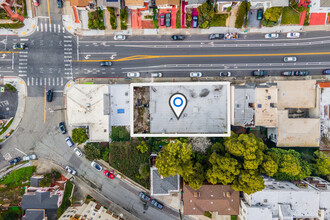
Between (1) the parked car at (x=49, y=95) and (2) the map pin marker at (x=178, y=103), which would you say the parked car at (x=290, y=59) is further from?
(1) the parked car at (x=49, y=95)

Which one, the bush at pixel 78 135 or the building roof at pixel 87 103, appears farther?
the bush at pixel 78 135

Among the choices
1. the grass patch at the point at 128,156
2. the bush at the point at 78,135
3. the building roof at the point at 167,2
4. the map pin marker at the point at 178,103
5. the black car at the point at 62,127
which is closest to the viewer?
the map pin marker at the point at 178,103

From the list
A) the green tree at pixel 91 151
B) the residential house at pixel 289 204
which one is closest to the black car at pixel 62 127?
the green tree at pixel 91 151

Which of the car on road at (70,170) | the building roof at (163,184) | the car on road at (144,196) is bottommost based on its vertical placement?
the car on road at (144,196)

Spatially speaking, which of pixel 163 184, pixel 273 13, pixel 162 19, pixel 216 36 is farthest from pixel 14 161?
pixel 273 13

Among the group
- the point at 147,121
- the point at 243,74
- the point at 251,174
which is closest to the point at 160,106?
the point at 147,121

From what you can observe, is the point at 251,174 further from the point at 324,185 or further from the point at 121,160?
the point at 121,160

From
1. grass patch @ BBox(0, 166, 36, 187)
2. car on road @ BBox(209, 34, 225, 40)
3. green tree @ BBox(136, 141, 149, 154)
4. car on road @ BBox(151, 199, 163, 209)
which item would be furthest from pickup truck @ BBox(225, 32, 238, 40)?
grass patch @ BBox(0, 166, 36, 187)
